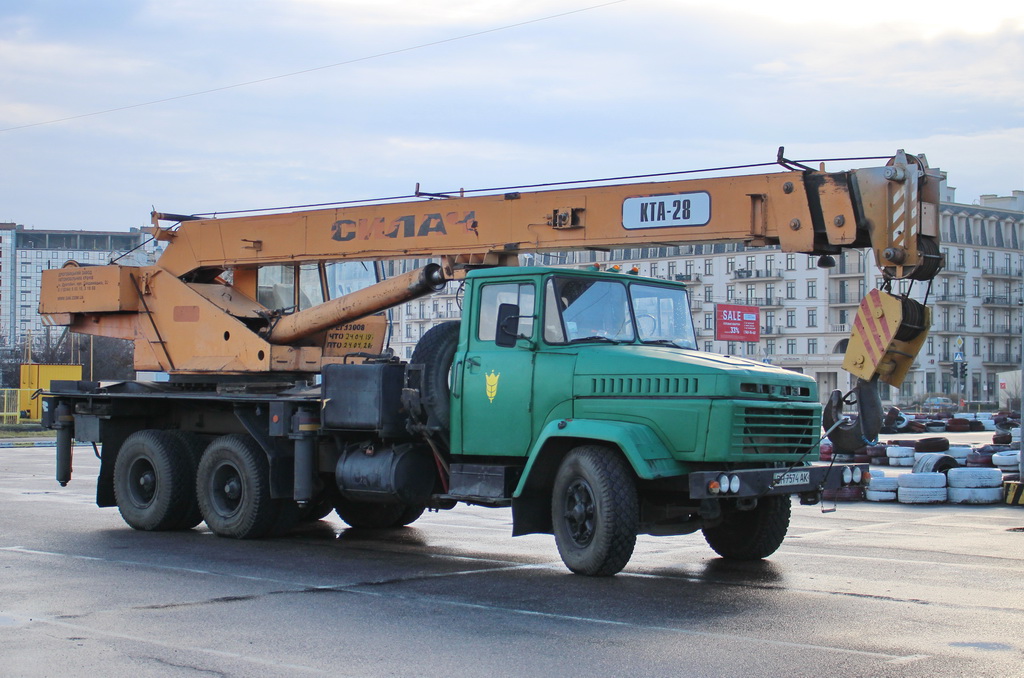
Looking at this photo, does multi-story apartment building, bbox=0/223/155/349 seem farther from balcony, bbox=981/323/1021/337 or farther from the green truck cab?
the green truck cab

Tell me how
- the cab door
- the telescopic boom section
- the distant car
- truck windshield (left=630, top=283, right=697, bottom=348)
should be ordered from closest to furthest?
the telescopic boom section
the cab door
truck windshield (left=630, top=283, right=697, bottom=348)
the distant car

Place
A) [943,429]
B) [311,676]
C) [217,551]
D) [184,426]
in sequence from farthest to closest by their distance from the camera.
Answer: [943,429]
[184,426]
[217,551]
[311,676]

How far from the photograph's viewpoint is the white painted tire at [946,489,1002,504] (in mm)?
18016

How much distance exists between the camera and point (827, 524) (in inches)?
610

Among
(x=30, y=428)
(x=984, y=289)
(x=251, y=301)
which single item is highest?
(x=984, y=289)

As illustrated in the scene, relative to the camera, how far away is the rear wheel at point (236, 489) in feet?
43.0

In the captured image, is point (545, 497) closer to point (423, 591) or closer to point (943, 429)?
point (423, 591)

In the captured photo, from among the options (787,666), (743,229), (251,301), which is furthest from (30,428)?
(787,666)

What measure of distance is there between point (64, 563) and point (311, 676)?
5.51 m

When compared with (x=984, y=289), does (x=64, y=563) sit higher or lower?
lower

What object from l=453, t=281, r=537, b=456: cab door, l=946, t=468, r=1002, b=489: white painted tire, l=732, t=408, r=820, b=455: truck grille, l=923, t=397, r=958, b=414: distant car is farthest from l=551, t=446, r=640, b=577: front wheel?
l=923, t=397, r=958, b=414: distant car

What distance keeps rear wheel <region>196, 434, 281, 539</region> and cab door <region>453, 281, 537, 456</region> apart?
2.95 metres

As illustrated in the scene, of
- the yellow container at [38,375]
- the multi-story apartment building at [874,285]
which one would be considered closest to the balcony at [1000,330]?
the multi-story apartment building at [874,285]

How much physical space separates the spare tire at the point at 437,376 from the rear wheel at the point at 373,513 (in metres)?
2.98
